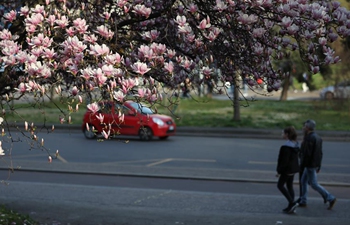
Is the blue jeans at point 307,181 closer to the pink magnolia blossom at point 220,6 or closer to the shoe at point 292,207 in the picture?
the shoe at point 292,207

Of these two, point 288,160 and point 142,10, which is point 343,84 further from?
point 142,10

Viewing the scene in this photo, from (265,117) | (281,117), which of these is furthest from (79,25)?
(281,117)

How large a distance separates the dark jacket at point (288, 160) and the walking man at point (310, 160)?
0.45 metres

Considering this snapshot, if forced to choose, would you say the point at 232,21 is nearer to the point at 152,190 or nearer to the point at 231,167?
the point at 152,190

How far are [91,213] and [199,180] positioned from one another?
4517 millimetres

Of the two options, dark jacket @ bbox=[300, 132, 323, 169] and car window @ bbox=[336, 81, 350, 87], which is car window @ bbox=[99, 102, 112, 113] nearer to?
dark jacket @ bbox=[300, 132, 323, 169]

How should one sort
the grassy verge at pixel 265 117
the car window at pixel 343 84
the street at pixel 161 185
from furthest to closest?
the car window at pixel 343 84
the grassy verge at pixel 265 117
the street at pixel 161 185

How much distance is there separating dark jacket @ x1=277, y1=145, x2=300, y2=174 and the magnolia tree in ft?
11.6

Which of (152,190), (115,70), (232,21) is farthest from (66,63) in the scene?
(152,190)

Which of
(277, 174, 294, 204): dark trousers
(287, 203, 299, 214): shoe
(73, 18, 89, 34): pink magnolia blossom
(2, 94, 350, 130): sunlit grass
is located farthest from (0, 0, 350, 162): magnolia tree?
(2, 94, 350, 130): sunlit grass

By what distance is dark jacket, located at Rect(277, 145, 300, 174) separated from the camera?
38.3 feet

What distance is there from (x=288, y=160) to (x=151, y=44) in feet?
18.6

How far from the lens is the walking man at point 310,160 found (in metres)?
12.0

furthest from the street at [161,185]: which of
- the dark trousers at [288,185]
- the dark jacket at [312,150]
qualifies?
the dark jacket at [312,150]
